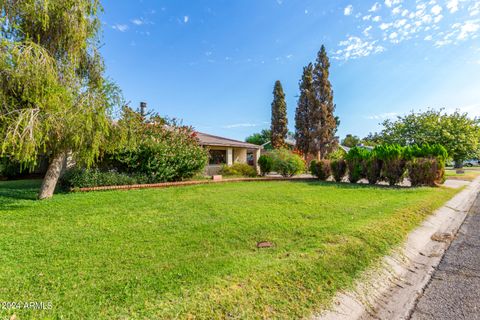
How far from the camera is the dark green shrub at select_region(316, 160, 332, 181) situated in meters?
14.2

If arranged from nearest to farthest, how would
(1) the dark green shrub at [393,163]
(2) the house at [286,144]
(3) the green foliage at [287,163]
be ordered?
1. (1) the dark green shrub at [393,163]
2. (3) the green foliage at [287,163]
3. (2) the house at [286,144]

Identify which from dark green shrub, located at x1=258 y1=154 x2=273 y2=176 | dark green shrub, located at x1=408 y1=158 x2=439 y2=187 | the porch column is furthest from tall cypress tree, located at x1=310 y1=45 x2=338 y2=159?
dark green shrub, located at x1=408 y1=158 x2=439 y2=187

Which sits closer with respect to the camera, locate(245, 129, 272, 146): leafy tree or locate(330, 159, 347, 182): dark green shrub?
locate(330, 159, 347, 182): dark green shrub

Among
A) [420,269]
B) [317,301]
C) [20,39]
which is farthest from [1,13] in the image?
[420,269]

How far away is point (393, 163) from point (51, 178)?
1541 centimetres

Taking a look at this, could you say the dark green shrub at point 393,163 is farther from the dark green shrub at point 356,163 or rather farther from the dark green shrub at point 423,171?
the dark green shrub at point 356,163

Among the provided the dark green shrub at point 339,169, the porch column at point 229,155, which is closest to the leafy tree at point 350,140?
the porch column at point 229,155

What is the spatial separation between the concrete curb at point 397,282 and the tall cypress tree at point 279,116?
2768cm

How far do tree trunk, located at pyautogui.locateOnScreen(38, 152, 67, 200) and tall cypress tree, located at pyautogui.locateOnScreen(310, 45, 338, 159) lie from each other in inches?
902

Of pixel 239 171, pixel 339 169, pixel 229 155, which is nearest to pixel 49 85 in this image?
pixel 239 171

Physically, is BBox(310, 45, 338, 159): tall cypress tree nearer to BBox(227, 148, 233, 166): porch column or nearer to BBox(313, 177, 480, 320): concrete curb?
BBox(227, 148, 233, 166): porch column

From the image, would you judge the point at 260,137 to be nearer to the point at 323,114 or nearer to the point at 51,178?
the point at 323,114

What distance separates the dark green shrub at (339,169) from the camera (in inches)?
534

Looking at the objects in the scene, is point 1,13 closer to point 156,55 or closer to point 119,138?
point 119,138
